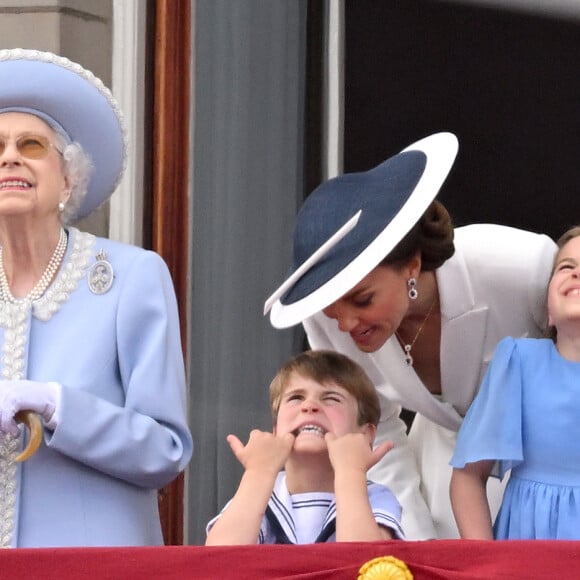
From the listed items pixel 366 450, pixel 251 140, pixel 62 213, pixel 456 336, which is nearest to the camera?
pixel 366 450

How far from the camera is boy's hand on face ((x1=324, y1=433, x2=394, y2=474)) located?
3.39 meters

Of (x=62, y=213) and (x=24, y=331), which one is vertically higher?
(x=62, y=213)

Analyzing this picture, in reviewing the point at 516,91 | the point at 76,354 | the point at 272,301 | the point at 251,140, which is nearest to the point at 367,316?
the point at 272,301

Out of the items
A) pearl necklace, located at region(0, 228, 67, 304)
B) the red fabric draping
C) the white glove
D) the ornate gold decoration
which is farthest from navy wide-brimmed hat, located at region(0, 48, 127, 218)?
the ornate gold decoration

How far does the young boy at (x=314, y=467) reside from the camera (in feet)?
10.9

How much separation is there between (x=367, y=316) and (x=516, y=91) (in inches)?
75.7

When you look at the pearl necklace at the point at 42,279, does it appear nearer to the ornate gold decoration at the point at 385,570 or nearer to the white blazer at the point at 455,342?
the white blazer at the point at 455,342

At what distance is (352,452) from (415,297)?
50cm

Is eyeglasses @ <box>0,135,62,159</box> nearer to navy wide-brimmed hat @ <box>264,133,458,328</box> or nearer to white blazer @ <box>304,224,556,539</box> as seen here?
navy wide-brimmed hat @ <box>264,133,458,328</box>

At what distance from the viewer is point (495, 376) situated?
357 centimetres

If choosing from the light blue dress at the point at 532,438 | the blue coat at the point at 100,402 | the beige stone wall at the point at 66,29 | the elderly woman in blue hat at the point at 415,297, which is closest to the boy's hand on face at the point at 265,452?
the blue coat at the point at 100,402

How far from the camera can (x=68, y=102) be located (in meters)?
3.62

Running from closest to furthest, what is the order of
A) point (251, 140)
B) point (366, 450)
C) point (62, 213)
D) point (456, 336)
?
point (366, 450), point (62, 213), point (456, 336), point (251, 140)

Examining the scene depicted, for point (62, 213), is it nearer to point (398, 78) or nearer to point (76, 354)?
point (76, 354)
